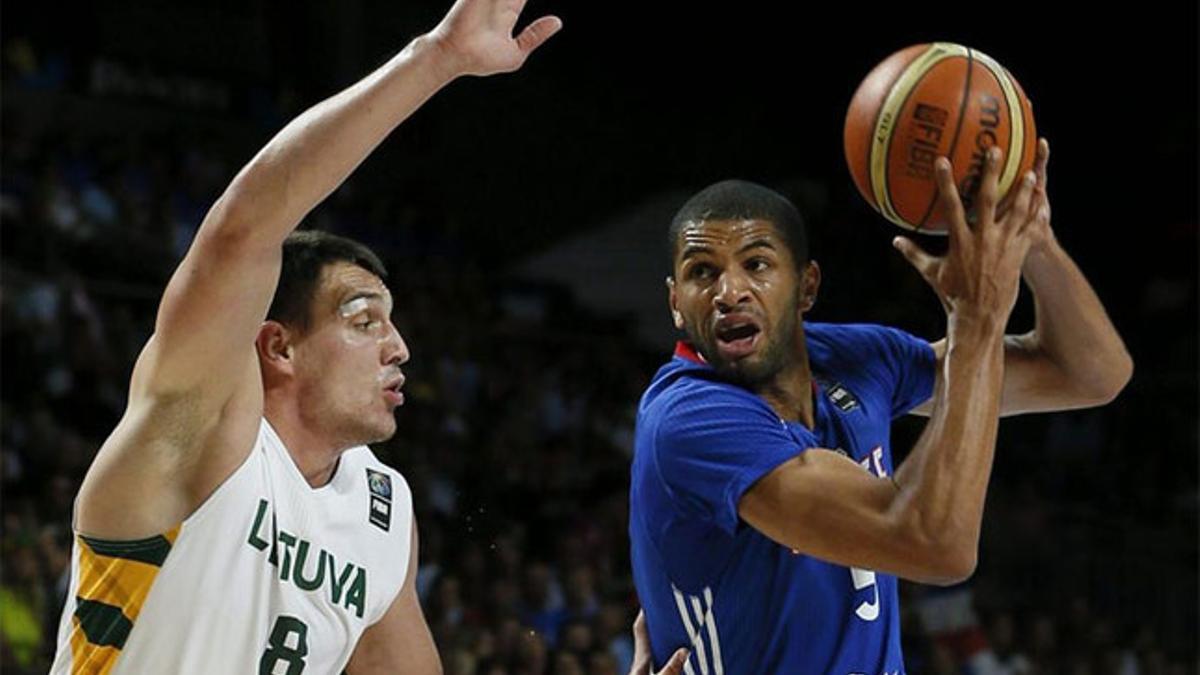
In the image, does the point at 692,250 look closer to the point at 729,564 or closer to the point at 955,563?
the point at 729,564

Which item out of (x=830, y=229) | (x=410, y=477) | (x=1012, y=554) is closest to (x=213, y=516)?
(x=410, y=477)

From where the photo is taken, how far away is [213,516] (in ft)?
11.1

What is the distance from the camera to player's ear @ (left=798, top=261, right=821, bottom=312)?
3834 millimetres

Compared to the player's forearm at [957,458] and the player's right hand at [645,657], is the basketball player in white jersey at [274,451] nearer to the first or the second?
the player's right hand at [645,657]

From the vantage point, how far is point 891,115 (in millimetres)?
3549

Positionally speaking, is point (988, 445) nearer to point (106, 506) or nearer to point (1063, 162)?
point (106, 506)

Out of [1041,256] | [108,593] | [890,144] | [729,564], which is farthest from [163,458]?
[1041,256]

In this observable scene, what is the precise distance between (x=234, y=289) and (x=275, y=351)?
75cm

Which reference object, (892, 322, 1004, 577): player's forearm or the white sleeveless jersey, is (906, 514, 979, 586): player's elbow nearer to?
(892, 322, 1004, 577): player's forearm

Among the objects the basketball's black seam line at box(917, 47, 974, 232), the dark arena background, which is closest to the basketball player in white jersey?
the basketball's black seam line at box(917, 47, 974, 232)

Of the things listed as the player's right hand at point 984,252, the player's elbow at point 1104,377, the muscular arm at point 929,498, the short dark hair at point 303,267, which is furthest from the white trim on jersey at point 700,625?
the player's elbow at point 1104,377

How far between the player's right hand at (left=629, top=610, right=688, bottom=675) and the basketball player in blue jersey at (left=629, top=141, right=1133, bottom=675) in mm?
26

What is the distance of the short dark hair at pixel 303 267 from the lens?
12.5ft

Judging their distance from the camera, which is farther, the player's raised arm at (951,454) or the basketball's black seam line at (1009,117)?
the basketball's black seam line at (1009,117)
